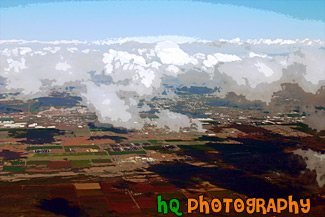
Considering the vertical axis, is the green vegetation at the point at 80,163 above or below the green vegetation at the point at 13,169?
below

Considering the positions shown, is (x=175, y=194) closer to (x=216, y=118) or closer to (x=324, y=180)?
(x=324, y=180)

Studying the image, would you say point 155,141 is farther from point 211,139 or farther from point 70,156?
point 70,156

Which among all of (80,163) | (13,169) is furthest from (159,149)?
(13,169)

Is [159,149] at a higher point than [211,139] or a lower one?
lower

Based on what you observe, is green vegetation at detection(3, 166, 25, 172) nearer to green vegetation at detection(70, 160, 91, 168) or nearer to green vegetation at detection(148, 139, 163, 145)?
green vegetation at detection(70, 160, 91, 168)

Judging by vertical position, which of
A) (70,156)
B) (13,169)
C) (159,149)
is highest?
(70,156)

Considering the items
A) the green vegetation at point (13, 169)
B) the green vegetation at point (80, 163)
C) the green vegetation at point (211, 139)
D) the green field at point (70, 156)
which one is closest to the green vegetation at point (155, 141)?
Result: the green vegetation at point (211, 139)

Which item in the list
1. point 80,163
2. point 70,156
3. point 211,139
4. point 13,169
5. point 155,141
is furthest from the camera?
point 211,139

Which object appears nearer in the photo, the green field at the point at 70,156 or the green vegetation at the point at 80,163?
the green vegetation at the point at 80,163

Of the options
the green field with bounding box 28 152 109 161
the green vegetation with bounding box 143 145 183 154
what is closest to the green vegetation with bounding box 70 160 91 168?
the green field with bounding box 28 152 109 161

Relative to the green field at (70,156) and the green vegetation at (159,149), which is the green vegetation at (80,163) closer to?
the green field at (70,156)

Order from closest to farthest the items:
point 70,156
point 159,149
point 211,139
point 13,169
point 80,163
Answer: point 13,169
point 80,163
point 70,156
point 159,149
point 211,139

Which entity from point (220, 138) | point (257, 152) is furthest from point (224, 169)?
point (220, 138)
